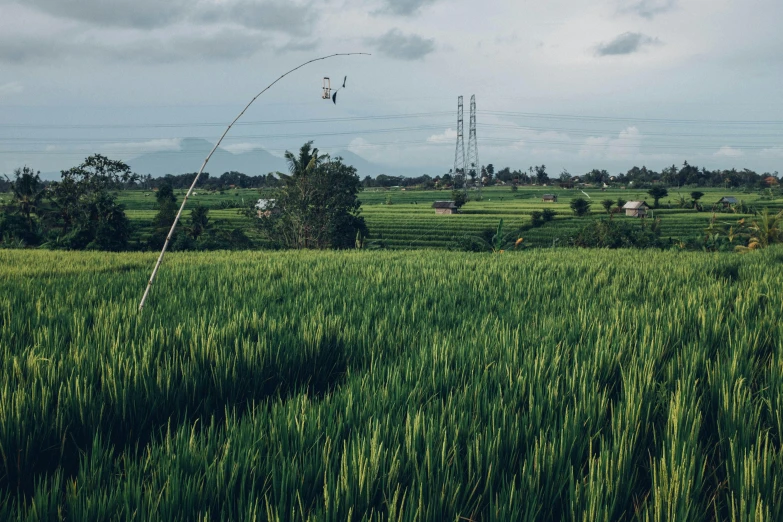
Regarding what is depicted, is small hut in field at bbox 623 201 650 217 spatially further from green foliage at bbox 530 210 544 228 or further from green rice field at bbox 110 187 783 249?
green foliage at bbox 530 210 544 228

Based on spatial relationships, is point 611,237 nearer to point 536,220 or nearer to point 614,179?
point 536,220

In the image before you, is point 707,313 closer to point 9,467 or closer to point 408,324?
point 408,324

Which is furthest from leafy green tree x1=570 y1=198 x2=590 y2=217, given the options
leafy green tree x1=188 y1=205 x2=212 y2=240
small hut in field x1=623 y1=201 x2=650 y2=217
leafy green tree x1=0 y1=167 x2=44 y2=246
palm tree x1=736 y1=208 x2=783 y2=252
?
leafy green tree x1=0 y1=167 x2=44 y2=246

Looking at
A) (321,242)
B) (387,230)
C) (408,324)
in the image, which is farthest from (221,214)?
(408,324)

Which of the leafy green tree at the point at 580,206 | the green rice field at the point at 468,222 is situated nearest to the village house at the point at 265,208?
the green rice field at the point at 468,222

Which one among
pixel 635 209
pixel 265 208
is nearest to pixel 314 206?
pixel 265 208
